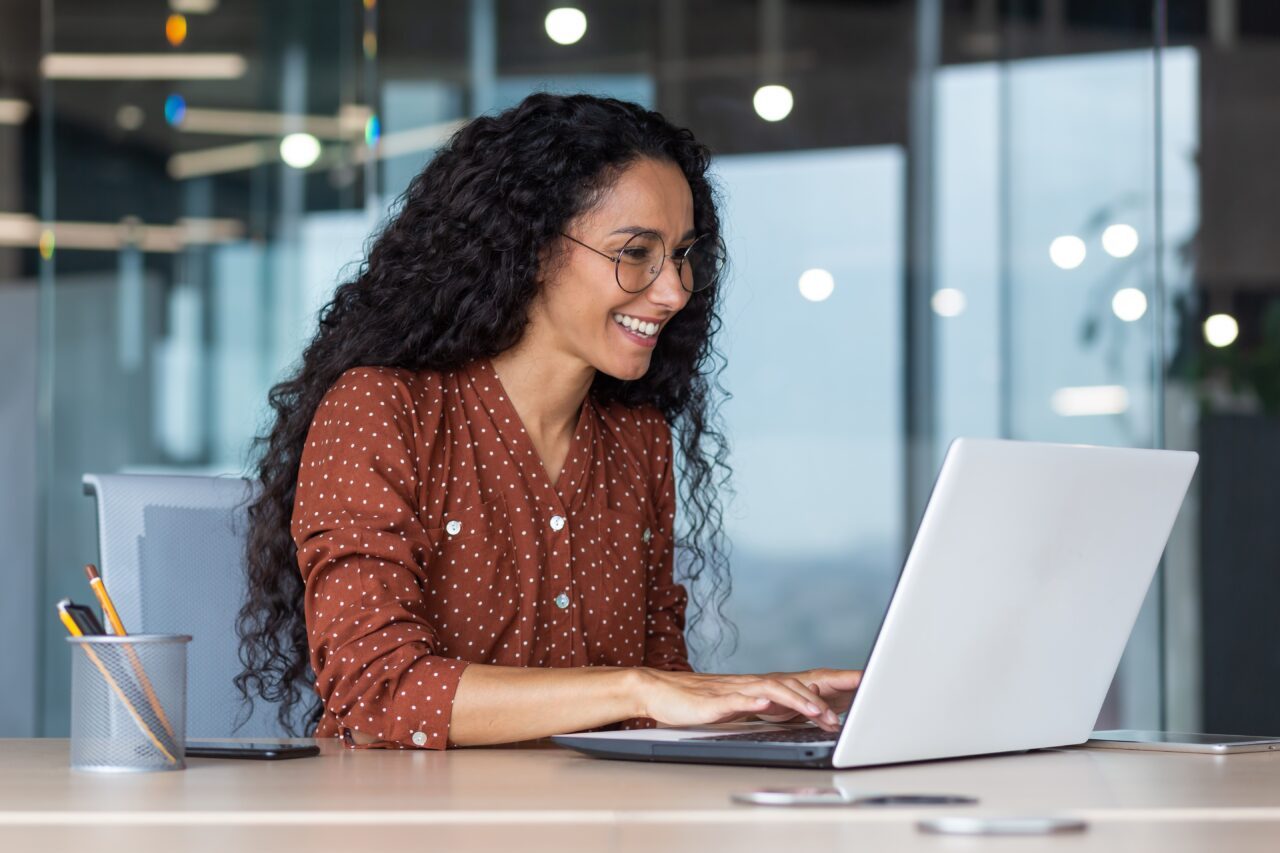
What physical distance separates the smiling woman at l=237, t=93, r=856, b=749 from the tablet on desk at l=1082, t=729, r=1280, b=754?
Answer: 0.86 ft

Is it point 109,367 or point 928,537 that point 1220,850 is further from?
point 109,367

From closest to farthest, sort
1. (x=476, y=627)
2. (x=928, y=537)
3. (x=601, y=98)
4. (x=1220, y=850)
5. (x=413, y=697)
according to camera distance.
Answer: (x=1220, y=850)
(x=928, y=537)
(x=413, y=697)
(x=476, y=627)
(x=601, y=98)

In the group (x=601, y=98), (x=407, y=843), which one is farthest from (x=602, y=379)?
(x=407, y=843)

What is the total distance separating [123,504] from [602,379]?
0.63 meters

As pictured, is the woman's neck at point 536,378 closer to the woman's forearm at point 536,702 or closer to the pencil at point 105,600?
the woman's forearm at point 536,702

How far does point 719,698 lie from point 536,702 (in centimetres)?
19

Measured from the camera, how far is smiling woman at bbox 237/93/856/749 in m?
1.71

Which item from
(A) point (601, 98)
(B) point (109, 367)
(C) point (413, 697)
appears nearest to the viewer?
(C) point (413, 697)

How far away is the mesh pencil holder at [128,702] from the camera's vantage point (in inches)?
46.6

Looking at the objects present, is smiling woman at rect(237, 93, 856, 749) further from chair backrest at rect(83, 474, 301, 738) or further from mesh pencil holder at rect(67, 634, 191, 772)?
mesh pencil holder at rect(67, 634, 191, 772)

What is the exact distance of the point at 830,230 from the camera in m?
A: 4.26

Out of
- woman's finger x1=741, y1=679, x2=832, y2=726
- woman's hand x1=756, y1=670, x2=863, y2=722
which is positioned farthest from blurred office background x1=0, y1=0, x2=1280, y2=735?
woman's finger x1=741, y1=679, x2=832, y2=726

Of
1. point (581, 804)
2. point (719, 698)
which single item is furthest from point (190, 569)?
point (581, 804)

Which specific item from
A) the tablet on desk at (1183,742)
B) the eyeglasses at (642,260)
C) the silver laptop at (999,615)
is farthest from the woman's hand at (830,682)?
the eyeglasses at (642,260)
